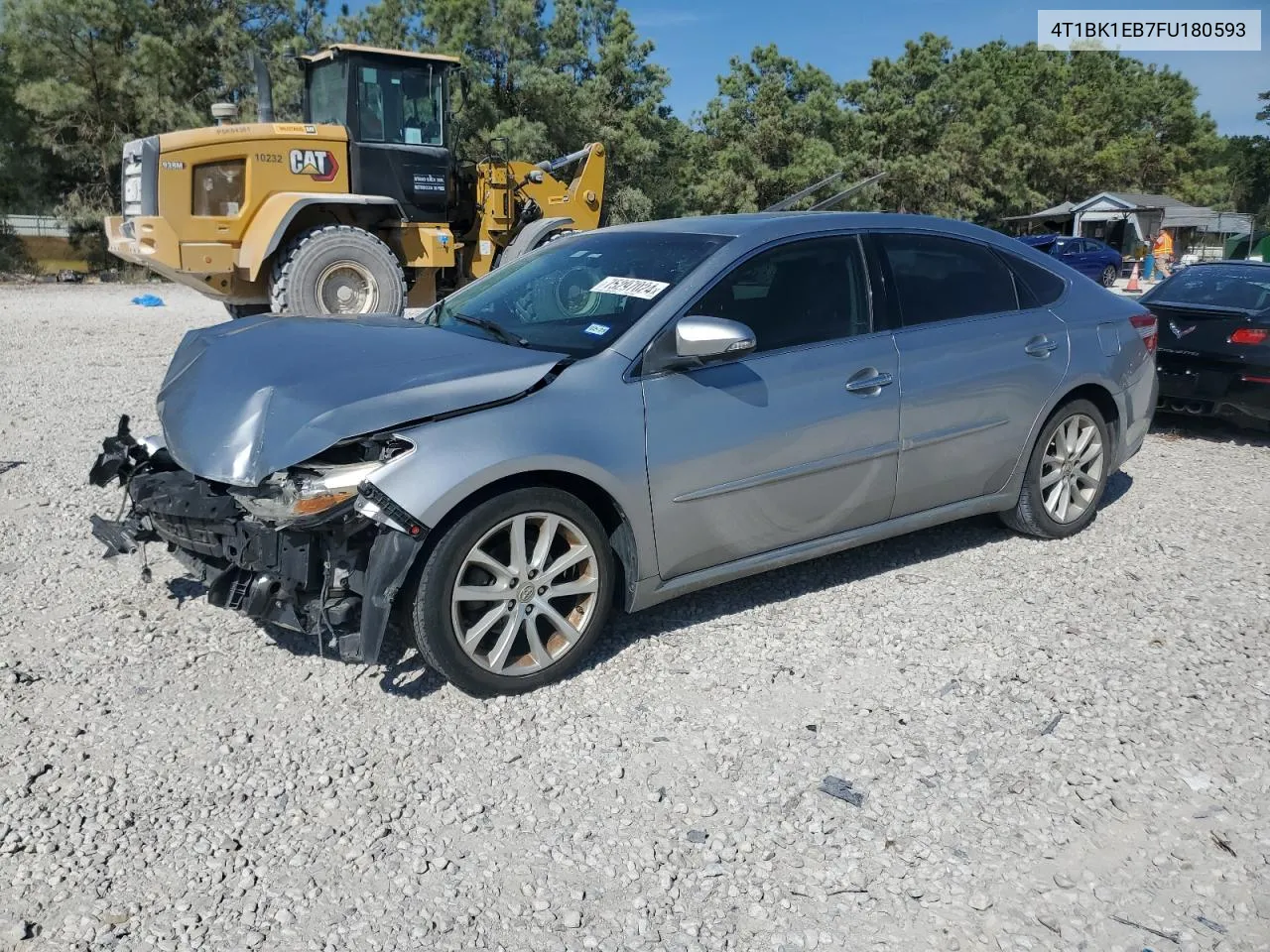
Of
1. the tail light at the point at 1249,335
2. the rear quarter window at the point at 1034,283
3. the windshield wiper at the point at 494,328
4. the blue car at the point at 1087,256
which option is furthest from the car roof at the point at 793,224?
the blue car at the point at 1087,256

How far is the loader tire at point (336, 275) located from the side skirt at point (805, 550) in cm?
812

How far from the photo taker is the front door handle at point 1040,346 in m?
5.07

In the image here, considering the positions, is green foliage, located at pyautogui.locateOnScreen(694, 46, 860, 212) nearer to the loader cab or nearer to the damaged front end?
the loader cab

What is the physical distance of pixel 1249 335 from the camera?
7.46 metres

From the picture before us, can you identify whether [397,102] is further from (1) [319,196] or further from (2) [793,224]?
(2) [793,224]

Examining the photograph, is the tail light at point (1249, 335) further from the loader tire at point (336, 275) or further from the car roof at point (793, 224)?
the loader tire at point (336, 275)

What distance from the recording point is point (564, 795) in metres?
3.20

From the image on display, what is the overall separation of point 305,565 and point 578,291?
5.79 ft

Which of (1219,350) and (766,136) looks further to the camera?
(766,136)

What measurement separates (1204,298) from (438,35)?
3222cm

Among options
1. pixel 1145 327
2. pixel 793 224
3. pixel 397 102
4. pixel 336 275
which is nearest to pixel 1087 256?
pixel 397 102

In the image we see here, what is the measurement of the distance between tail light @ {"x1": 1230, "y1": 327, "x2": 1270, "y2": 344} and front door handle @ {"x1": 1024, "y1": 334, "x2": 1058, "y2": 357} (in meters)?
3.26

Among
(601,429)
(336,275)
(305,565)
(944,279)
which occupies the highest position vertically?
(336,275)

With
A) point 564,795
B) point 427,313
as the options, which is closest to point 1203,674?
point 564,795
